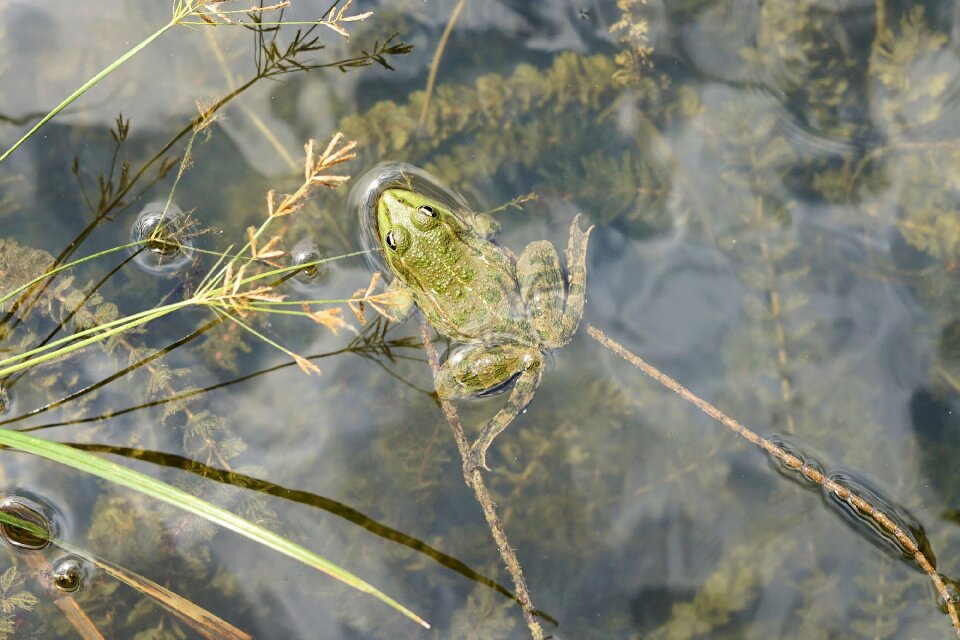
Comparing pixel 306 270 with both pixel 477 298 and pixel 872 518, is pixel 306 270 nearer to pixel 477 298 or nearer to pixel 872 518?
pixel 477 298

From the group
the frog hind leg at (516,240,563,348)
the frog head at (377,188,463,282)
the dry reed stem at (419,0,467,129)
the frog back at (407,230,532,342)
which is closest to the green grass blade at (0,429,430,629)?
the frog back at (407,230,532,342)

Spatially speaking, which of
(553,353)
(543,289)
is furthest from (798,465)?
(543,289)

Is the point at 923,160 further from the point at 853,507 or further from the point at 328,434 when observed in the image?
the point at 328,434

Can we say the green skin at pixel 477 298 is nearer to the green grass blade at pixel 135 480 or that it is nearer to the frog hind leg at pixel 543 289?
the frog hind leg at pixel 543 289

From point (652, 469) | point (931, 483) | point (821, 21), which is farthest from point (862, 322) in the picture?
point (821, 21)

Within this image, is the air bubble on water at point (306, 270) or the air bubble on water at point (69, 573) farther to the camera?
the air bubble on water at point (306, 270)

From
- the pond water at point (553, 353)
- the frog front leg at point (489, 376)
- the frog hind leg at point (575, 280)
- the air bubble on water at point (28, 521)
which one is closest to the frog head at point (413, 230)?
the pond water at point (553, 353)
